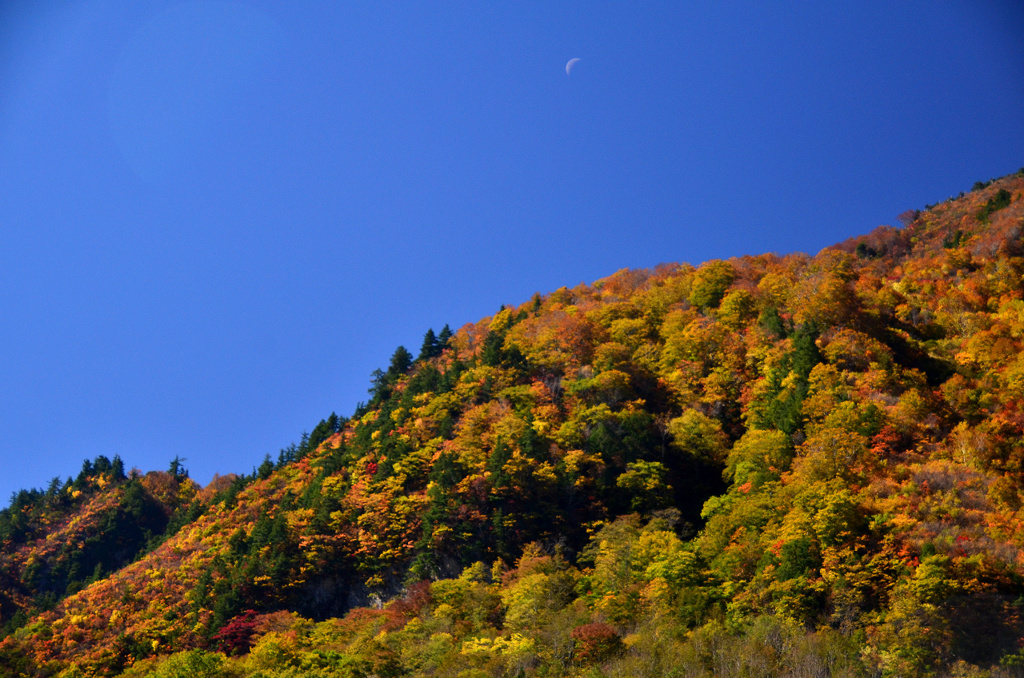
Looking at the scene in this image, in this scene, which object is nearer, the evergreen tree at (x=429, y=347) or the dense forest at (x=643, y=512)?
the dense forest at (x=643, y=512)

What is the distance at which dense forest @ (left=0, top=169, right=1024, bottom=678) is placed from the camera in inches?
1171

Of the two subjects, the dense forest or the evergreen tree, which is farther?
the evergreen tree

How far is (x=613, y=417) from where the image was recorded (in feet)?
159

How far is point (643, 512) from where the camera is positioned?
43.8 metres

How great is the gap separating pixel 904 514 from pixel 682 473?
17.1 m

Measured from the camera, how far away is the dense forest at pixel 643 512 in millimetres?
29734

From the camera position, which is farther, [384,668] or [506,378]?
[506,378]

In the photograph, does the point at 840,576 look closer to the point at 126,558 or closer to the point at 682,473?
the point at 682,473

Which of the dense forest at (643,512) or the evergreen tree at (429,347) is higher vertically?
the evergreen tree at (429,347)

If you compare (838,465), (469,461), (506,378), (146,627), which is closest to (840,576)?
(838,465)

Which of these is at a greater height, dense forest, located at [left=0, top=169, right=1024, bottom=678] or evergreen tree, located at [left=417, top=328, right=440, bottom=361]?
evergreen tree, located at [left=417, top=328, right=440, bottom=361]

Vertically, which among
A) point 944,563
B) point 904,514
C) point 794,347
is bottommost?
point 944,563

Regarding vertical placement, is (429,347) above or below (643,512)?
above

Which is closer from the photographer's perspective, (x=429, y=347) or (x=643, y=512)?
(x=643, y=512)
